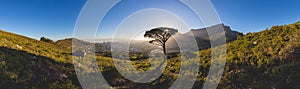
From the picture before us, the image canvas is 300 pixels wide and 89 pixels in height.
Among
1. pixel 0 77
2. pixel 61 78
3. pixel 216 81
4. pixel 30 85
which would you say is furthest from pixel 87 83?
pixel 216 81

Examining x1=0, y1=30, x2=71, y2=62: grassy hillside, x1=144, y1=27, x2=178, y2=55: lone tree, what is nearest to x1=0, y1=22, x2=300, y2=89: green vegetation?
x1=0, y1=30, x2=71, y2=62: grassy hillside

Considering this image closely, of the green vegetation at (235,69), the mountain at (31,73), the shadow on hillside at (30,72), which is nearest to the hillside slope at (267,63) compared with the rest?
the green vegetation at (235,69)

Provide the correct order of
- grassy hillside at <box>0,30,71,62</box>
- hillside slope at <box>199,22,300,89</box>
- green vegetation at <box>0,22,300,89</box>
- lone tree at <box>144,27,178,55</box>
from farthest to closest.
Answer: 1. lone tree at <box>144,27,178,55</box>
2. grassy hillside at <box>0,30,71,62</box>
3. green vegetation at <box>0,22,300,89</box>
4. hillside slope at <box>199,22,300,89</box>

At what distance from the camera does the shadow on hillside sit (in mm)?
18547

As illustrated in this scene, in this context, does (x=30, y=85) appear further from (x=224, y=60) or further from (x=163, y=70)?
(x=224, y=60)

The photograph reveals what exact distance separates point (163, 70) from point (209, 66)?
647 cm

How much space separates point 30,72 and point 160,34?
25.4 meters

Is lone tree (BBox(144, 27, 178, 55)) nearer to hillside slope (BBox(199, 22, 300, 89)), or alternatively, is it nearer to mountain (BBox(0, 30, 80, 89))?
hillside slope (BBox(199, 22, 300, 89))

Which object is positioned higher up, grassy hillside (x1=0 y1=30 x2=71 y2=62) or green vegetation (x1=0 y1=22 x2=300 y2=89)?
grassy hillside (x1=0 y1=30 x2=71 y2=62)

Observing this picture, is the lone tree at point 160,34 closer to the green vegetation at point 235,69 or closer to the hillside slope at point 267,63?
the green vegetation at point 235,69

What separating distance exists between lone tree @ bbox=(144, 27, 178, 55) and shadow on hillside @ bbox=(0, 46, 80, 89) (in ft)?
63.2

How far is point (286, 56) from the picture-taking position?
1977 centimetres

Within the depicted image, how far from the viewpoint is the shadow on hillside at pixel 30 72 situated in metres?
18.5

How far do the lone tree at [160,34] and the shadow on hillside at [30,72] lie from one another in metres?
Result: 19.3
